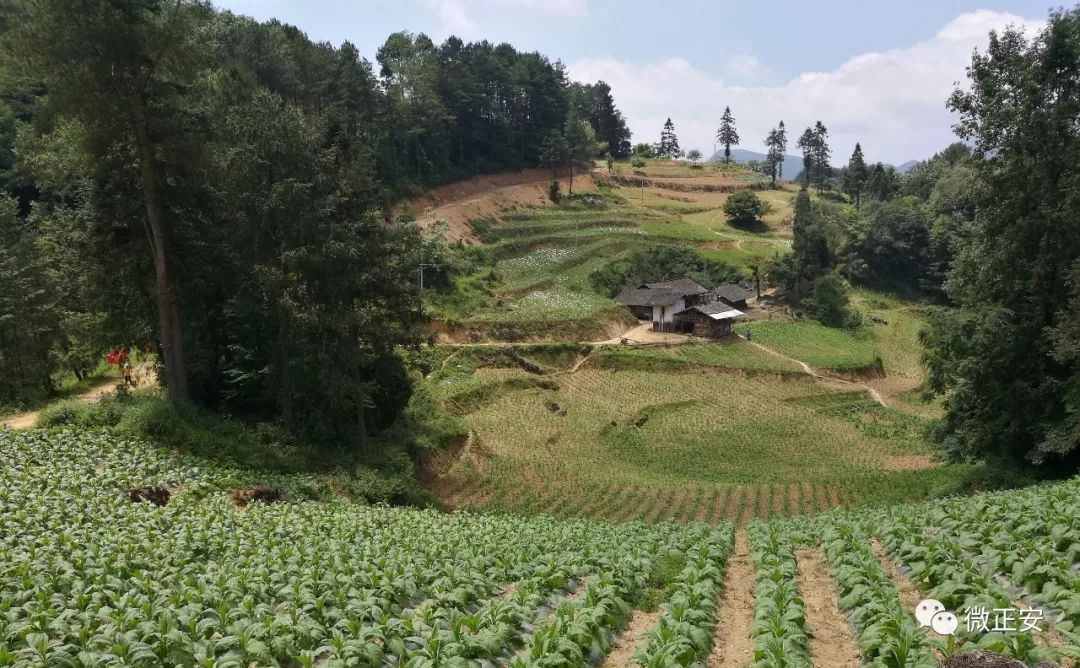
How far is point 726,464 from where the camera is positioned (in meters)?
34.3

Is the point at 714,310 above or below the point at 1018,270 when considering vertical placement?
below

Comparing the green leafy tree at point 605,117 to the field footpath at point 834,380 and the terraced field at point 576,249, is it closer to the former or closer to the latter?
the terraced field at point 576,249

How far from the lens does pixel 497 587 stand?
38.6 feet

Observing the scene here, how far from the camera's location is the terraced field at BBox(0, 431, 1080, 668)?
27.0 feet

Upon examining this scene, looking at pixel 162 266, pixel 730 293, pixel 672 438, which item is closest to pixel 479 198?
pixel 730 293

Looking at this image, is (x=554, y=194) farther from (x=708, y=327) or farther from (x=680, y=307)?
(x=708, y=327)

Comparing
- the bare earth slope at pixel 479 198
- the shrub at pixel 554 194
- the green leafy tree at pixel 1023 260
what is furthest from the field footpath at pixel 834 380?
the shrub at pixel 554 194

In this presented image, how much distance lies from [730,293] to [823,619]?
215 ft

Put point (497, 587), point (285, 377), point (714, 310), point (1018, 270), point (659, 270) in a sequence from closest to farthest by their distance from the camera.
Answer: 1. point (497, 587)
2. point (1018, 270)
3. point (285, 377)
4. point (714, 310)
5. point (659, 270)

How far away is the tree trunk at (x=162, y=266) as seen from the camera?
74.8 feet

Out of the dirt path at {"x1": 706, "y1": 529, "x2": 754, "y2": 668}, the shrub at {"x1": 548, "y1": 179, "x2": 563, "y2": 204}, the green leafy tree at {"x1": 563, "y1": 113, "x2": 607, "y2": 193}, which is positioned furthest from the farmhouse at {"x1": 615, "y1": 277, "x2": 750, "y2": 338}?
the dirt path at {"x1": 706, "y1": 529, "x2": 754, "y2": 668}

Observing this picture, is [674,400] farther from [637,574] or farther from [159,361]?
[637,574]

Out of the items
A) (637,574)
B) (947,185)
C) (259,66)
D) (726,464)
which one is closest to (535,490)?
(726,464)

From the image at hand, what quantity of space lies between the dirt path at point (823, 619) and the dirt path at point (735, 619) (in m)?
0.91
